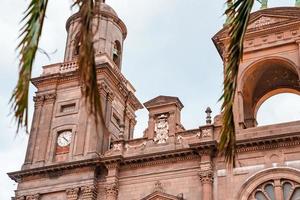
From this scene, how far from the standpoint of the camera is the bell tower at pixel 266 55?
25203 millimetres

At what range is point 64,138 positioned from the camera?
27.2 m

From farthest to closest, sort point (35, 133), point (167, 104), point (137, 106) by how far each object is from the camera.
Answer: point (137, 106), point (35, 133), point (167, 104)

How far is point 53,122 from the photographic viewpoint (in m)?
27.9

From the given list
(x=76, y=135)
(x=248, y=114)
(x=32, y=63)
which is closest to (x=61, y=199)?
(x=76, y=135)

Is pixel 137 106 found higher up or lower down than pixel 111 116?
higher up

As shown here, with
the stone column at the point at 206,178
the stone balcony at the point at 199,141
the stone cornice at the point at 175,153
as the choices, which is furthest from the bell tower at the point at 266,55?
the stone column at the point at 206,178

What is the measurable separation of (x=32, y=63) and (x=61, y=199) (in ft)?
68.1

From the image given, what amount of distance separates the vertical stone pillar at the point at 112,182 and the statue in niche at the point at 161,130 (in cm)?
223

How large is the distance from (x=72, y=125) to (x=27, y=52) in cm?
2256

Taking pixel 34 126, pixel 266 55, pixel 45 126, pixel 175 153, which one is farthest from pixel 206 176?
pixel 34 126

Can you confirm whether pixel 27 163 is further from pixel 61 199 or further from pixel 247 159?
pixel 247 159

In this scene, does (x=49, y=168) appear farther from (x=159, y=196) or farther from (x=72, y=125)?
(x=159, y=196)

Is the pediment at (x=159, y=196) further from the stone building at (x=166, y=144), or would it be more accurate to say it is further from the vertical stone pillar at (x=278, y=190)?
the vertical stone pillar at (x=278, y=190)

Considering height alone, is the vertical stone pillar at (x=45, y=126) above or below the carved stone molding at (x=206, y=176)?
above
